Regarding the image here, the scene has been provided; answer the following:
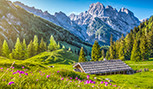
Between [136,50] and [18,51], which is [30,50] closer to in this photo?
[18,51]

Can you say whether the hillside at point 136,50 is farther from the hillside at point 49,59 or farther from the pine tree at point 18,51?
the pine tree at point 18,51

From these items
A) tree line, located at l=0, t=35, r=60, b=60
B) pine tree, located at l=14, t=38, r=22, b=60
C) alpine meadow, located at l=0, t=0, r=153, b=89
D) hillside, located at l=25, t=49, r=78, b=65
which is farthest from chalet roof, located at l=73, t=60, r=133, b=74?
tree line, located at l=0, t=35, r=60, b=60

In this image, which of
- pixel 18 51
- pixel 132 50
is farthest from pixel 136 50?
pixel 18 51

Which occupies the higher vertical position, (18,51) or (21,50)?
(21,50)

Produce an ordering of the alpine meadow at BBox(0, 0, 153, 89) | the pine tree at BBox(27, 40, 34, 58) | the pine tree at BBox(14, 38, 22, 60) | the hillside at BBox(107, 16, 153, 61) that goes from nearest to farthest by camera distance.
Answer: the alpine meadow at BBox(0, 0, 153, 89)
the hillside at BBox(107, 16, 153, 61)
the pine tree at BBox(14, 38, 22, 60)
the pine tree at BBox(27, 40, 34, 58)

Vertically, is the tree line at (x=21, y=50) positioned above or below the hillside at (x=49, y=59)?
above

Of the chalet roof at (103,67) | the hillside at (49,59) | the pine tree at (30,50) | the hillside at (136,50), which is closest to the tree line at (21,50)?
the pine tree at (30,50)

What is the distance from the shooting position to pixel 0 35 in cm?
13012

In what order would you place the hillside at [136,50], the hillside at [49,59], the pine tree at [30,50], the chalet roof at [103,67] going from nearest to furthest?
1. the chalet roof at [103,67]
2. the hillside at [136,50]
3. the hillside at [49,59]
4. the pine tree at [30,50]

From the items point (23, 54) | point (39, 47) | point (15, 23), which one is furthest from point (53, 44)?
point (15, 23)

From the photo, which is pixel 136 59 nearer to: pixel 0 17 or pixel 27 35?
pixel 27 35

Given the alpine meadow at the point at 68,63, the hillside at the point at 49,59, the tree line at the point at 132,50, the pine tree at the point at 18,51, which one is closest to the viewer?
the alpine meadow at the point at 68,63

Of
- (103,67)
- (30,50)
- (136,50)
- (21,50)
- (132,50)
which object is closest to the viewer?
(103,67)

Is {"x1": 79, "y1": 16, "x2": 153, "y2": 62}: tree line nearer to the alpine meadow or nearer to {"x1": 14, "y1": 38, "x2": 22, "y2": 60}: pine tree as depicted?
the alpine meadow
